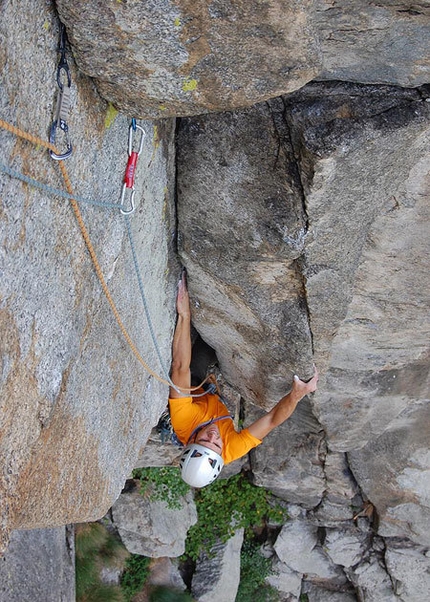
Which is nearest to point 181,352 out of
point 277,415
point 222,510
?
point 277,415

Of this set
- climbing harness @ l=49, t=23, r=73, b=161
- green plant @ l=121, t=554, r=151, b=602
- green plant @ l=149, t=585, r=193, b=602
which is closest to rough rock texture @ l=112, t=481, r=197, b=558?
green plant @ l=121, t=554, r=151, b=602

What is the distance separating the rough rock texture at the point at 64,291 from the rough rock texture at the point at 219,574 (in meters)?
5.57

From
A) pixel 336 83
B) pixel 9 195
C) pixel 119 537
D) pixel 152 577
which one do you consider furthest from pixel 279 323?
pixel 152 577

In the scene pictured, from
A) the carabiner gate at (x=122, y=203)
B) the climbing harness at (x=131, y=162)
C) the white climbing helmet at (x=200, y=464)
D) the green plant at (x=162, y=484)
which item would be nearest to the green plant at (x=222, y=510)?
the green plant at (x=162, y=484)

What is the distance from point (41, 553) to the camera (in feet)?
21.0

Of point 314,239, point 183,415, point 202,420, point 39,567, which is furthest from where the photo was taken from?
point 39,567

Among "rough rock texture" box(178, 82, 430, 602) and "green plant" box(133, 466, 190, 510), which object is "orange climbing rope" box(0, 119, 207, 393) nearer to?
"rough rock texture" box(178, 82, 430, 602)

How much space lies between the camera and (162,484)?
316 inches

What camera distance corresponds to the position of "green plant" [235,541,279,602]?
9539 mm

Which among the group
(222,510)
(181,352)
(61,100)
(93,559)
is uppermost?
(61,100)

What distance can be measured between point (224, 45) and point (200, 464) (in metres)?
3.63

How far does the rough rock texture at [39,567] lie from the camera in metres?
5.81

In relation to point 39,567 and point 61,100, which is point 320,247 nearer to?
point 61,100

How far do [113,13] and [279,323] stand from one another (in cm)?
276
